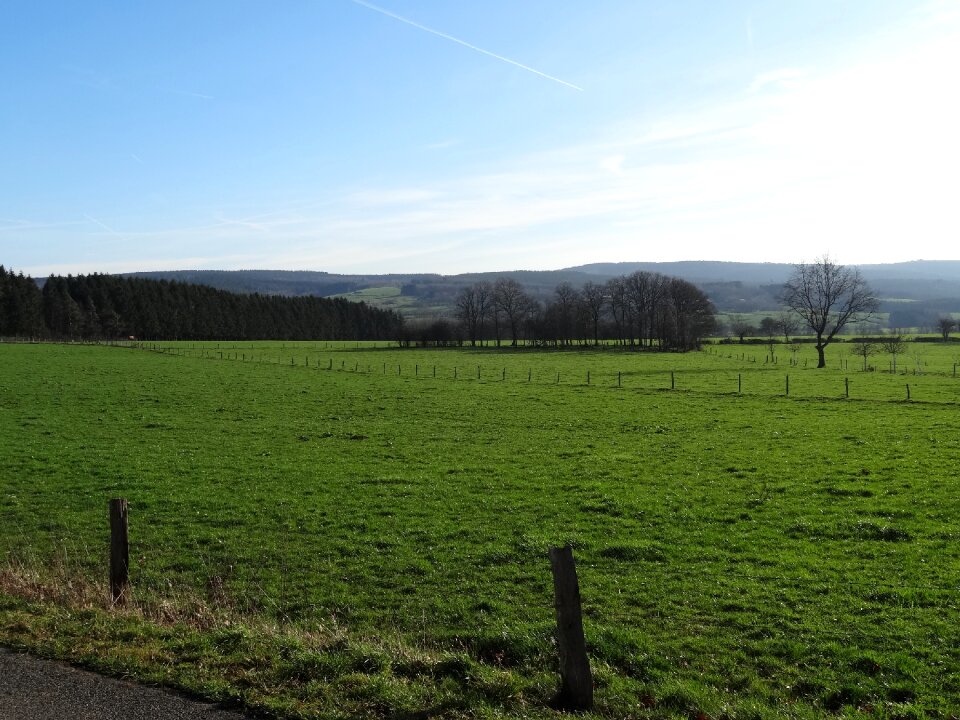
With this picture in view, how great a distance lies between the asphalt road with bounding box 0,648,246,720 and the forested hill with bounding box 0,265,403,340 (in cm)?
12119

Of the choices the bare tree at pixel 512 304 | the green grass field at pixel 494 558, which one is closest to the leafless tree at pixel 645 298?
the bare tree at pixel 512 304

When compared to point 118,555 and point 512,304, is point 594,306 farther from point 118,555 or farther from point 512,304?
point 118,555

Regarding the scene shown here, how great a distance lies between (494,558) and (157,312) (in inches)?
5701

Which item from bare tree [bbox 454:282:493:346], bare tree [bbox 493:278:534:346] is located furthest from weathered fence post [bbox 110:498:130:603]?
bare tree [bbox 493:278:534:346]

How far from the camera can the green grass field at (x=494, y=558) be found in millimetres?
8125

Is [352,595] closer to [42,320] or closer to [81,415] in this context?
[81,415]

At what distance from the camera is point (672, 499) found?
1834cm

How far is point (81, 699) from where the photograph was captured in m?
7.37

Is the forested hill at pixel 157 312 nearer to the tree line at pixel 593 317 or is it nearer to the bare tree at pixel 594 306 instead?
the tree line at pixel 593 317

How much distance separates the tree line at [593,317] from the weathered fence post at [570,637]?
105614 mm

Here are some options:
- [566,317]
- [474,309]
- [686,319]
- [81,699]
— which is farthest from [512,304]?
[81,699]

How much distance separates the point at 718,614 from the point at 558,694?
13.5 ft

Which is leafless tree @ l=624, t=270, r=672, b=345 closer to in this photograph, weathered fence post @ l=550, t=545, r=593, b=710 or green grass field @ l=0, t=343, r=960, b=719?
green grass field @ l=0, t=343, r=960, b=719

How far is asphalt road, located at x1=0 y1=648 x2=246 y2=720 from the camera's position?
7082 mm
